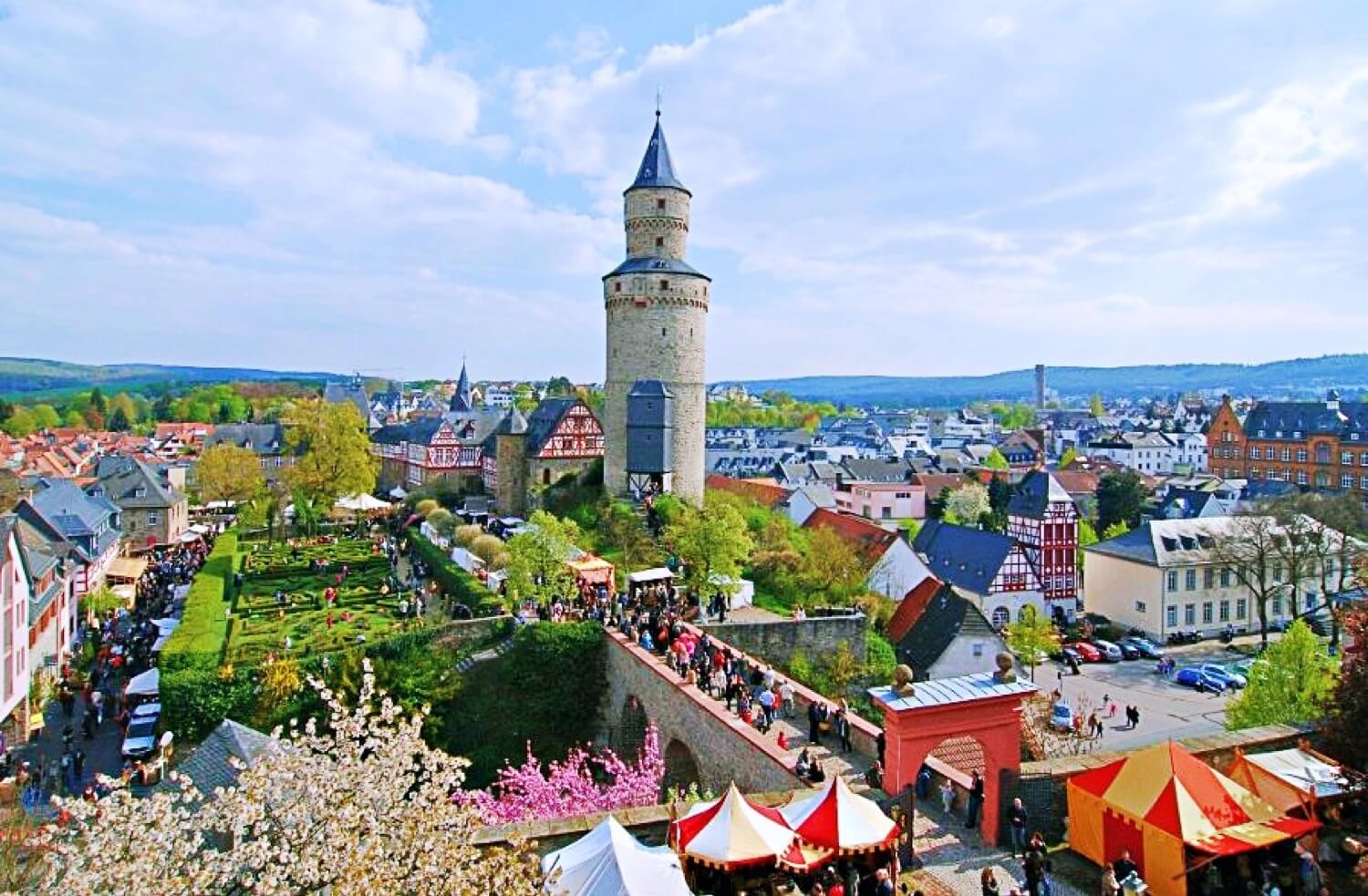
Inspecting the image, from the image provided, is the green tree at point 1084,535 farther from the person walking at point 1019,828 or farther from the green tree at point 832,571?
the person walking at point 1019,828

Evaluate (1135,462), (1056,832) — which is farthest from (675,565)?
(1135,462)

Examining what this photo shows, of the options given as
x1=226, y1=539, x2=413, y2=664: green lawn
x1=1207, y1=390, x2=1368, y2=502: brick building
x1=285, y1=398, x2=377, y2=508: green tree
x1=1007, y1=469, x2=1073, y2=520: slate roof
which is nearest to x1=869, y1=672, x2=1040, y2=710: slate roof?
x1=226, y1=539, x2=413, y2=664: green lawn

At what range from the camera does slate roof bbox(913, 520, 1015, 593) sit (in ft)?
140

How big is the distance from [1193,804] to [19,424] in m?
131

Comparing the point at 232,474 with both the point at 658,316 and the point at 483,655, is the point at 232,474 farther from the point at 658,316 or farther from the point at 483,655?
the point at 483,655

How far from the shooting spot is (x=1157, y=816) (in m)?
10.7

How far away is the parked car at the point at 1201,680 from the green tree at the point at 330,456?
37527mm

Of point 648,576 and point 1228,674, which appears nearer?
point 648,576

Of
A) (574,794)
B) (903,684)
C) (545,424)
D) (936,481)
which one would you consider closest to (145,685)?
(574,794)

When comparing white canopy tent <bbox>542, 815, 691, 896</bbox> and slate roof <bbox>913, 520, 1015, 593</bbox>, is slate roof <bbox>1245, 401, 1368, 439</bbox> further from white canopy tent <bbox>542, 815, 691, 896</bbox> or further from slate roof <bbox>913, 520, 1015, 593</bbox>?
white canopy tent <bbox>542, 815, 691, 896</bbox>

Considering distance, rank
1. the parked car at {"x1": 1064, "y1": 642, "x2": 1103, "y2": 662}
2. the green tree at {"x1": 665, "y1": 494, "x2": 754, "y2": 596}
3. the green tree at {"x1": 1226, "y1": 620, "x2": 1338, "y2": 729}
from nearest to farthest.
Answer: the green tree at {"x1": 1226, "y1": 620, "x2": 1338, "y2": 729}
the green tree at {"x1": 665, "y1": 494, "x2": 754, "y2": 596}
the parked car at {"x1": 1064, "y1": 642, "x2": 1103, "y2": 662}

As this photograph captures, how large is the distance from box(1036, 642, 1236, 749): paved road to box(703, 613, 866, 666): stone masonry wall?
25.7ft

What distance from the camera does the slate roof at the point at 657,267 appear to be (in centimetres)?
3916

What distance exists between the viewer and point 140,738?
22875 mm
